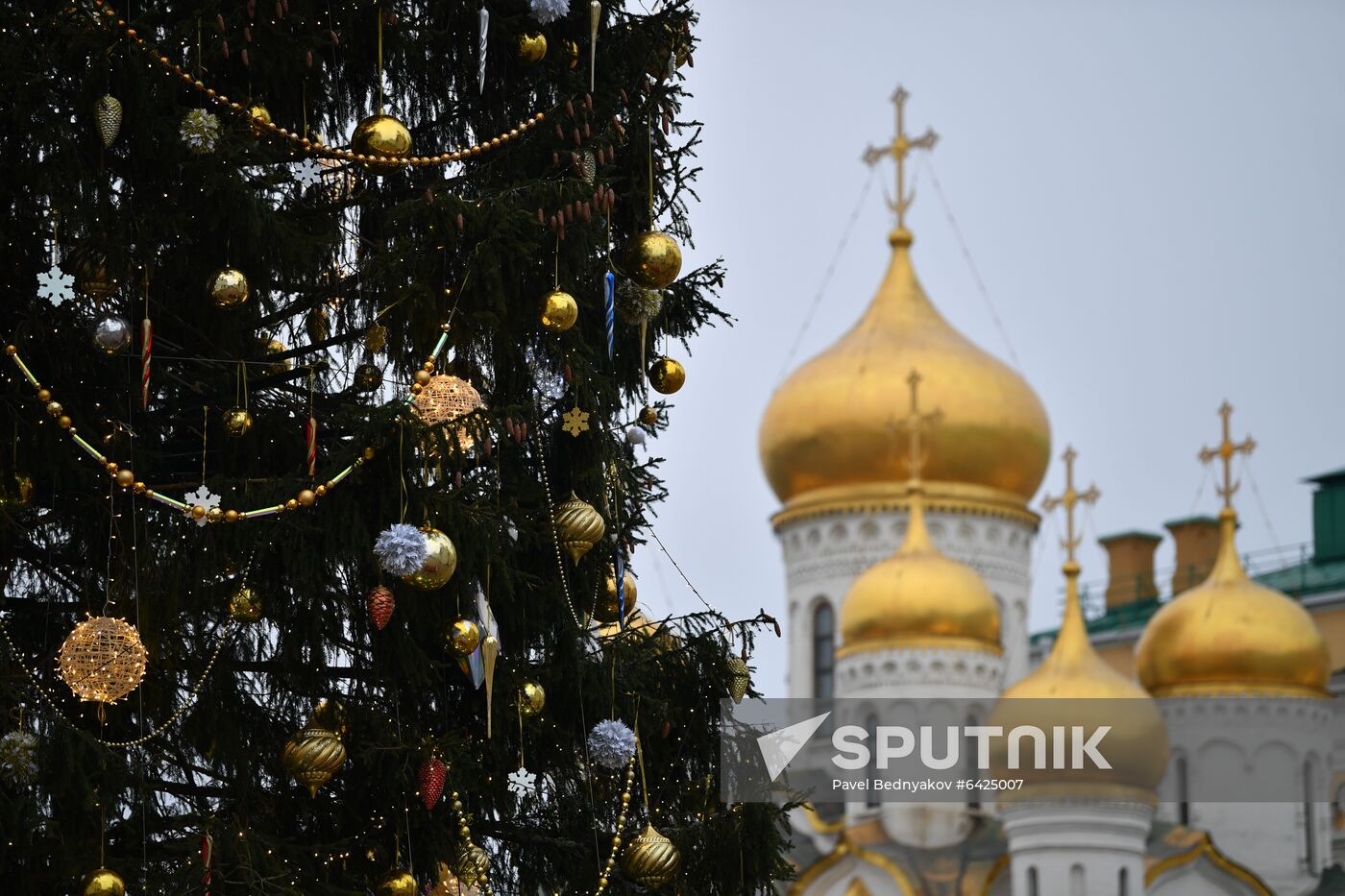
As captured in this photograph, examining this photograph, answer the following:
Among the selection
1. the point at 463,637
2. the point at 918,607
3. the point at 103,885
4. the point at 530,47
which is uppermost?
the point at 918,607

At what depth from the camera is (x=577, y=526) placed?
687 cm

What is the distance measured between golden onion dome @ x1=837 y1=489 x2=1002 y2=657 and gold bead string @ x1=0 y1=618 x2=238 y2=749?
2759cm

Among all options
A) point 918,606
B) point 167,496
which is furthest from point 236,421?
point 918,606

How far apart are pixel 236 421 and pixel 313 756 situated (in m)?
0.87

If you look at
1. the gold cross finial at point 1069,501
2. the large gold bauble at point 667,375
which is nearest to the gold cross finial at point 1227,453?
the gold cross finial at point 1069,501

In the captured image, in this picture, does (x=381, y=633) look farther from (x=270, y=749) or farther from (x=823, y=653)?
(x=823, y=653)

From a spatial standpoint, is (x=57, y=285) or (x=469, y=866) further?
(x=469, y=866)

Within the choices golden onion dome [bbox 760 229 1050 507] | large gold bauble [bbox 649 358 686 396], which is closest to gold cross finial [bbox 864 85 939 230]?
golden onion dome [bbox 760 229 1050 507]

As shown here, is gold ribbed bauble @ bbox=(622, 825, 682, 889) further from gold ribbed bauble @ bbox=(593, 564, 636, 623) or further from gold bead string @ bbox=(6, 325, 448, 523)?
gold bead string @ bbox=(6, 325, 448, 523)

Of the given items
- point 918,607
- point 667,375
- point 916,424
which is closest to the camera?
point 667,375

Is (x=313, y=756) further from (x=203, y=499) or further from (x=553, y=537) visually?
(x=553, y=537)

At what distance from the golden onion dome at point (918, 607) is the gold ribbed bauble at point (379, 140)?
27571 mm

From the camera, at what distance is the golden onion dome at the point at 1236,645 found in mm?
32406

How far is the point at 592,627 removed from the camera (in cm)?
728
